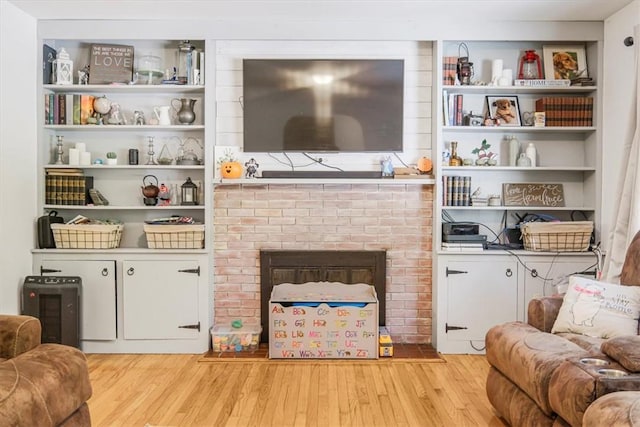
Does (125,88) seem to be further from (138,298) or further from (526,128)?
(526,128)

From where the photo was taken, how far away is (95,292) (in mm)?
4242

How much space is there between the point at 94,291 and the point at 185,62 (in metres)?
1.98

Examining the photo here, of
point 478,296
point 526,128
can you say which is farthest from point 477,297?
point 526,128

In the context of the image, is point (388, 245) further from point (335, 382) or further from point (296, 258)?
point (335, 382)

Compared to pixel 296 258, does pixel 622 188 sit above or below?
above

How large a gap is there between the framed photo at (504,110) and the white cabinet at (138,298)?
2631 millimetres

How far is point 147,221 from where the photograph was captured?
4.46 m

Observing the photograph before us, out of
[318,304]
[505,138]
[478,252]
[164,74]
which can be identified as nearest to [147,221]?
[164,74]

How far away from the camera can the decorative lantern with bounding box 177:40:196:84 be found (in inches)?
173

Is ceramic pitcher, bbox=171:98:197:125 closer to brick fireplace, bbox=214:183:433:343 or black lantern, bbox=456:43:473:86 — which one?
brick fireplace, bbox=214:183:433:343

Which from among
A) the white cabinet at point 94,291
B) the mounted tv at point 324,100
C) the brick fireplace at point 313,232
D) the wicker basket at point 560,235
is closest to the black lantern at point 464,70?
the mounted tv at point 324,100

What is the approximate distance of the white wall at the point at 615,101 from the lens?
3.87 meters

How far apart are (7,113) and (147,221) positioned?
1.27m

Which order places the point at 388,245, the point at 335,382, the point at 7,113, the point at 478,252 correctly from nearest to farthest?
1. the point at 335,382
2. the point at 7,113
3. the point at 478,252
4. the point at 388,245
